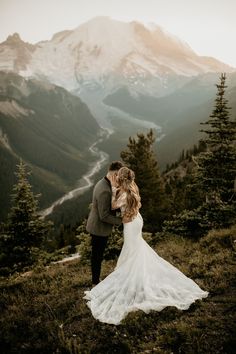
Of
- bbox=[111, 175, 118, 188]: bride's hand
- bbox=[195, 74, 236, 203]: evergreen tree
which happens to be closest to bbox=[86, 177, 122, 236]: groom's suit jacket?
bbox=[111, 175, 118, 188]: bride's hand

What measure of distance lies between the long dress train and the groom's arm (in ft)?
1.35

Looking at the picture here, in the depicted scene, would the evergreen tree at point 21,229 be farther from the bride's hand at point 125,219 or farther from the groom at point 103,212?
the bride's hand at point 125,219

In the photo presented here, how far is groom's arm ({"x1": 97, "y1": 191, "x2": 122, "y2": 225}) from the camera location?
8102 mm

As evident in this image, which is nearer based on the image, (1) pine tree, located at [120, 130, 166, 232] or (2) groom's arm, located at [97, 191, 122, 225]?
(2) groom's arm, located at [97, 191, 122, 225]

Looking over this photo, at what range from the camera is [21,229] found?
23.6 metres

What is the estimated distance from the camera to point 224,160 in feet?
50.6

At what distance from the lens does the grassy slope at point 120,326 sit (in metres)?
6.14

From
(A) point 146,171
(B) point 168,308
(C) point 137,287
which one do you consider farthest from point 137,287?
(A) point 146,171

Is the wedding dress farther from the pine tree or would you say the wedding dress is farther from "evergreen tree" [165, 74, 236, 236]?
→ the pine tree

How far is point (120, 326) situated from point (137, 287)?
1043 mm

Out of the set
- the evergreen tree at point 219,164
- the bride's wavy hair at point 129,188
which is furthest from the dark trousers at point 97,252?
the evergreen tree at point 219,164

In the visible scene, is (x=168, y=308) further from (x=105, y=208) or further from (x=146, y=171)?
(x=146, y=171)

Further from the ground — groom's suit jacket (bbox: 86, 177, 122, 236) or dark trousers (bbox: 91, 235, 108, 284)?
groom's suit jacket (bbox: 86, 177, 122, 236)

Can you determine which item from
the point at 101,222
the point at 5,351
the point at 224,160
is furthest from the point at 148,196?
the point at 5,351
